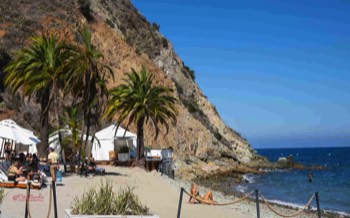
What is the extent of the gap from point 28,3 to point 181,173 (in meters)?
29.2

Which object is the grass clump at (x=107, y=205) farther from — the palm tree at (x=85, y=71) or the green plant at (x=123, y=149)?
the green plant at (x=123, y=149)

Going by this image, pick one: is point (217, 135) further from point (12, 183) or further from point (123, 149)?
point (12, 183)

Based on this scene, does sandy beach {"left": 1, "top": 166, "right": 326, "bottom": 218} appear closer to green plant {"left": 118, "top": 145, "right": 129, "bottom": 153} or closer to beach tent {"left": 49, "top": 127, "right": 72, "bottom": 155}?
beach tent {"left": 49, "top": 127, "right": 72, "bottom": 155}

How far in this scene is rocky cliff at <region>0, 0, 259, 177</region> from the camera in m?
49.7

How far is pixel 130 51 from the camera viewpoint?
2263 inches

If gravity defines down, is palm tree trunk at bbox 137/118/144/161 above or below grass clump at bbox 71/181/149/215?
above

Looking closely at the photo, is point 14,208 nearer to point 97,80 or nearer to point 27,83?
point 97,80

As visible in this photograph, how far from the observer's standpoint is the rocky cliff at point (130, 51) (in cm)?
4974

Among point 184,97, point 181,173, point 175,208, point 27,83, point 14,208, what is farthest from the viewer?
point 184,97

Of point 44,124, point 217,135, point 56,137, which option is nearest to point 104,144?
point 56,137

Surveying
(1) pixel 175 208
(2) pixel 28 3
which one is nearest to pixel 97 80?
(1) pixel 175 208

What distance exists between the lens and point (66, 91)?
27750 mm

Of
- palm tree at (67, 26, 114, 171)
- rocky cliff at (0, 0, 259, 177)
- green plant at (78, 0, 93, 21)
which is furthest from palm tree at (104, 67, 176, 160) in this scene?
green plant at (78, 0, 93, 21)

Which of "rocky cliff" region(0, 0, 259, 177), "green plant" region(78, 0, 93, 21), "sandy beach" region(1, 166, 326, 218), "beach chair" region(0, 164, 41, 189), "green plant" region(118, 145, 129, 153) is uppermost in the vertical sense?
"green plant" region(78, 0, 93, 21)
